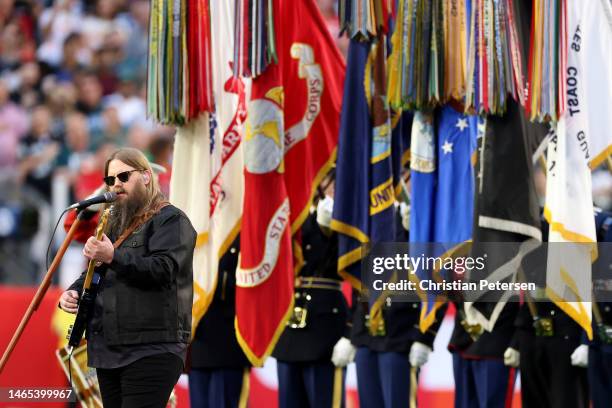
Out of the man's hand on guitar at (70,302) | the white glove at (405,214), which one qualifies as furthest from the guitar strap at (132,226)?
the white glove at (405,214)

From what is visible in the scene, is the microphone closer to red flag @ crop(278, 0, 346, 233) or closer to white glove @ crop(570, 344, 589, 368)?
red flag @ crop(278, 0, 346, 233)

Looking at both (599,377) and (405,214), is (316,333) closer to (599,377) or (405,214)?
(405,214)

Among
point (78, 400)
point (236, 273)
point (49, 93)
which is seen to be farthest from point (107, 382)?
point (49, 93)

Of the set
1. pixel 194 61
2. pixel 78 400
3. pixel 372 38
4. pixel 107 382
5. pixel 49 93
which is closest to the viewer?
pixel 107 382

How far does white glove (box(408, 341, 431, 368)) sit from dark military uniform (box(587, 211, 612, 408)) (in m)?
1.12

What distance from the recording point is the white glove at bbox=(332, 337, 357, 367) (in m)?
7.22

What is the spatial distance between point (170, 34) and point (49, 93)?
20.0 feet

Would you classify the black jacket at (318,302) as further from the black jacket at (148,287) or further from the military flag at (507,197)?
the black jacket at (148,287)

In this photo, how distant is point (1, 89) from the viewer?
1266 cm

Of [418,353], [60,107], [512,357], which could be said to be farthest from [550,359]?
[60,107]

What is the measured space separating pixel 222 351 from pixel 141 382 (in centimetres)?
238

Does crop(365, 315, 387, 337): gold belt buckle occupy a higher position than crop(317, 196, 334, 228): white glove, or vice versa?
crop(317, 196, 334, 228): white glove

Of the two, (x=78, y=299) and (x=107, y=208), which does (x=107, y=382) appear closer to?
(x=78, y=299)

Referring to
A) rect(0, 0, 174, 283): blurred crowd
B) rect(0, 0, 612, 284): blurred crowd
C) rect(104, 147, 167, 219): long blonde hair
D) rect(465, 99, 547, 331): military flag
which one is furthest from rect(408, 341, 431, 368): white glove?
rect(0, 0, 174, 283): blurred crowd
